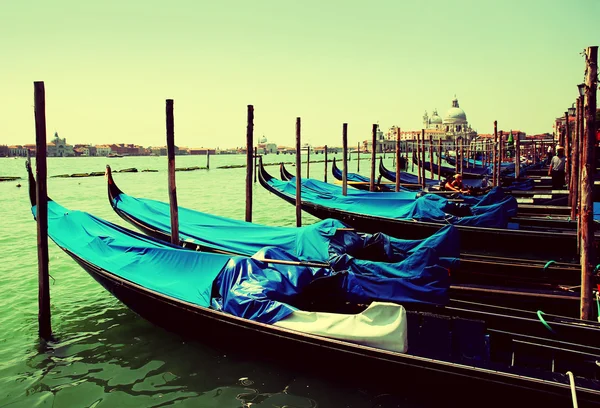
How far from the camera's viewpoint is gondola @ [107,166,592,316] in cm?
411

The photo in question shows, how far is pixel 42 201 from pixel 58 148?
349ft

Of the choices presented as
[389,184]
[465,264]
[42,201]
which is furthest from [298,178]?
[389,184]

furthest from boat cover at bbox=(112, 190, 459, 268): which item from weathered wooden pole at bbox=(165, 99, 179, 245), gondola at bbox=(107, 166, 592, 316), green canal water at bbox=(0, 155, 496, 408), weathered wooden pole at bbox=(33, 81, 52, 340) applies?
weathered wooden pole at bbox=(33, 81, 52, 340)

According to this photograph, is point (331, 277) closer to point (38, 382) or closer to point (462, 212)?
point (38, 382)

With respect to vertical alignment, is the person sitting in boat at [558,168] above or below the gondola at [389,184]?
above

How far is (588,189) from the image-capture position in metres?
3.60

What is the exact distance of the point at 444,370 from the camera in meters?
2.87

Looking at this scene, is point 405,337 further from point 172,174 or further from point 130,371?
point 172,174

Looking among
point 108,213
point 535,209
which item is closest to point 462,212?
point 535,209

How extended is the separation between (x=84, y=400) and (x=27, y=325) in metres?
1.68

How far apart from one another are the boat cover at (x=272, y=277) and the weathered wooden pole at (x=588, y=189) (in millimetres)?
934

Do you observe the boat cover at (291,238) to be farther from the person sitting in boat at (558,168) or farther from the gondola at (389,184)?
the person sitting in boat at (558,168)

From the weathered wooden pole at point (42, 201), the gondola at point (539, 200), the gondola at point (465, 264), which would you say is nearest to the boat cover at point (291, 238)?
the gondola at point (465, 264)

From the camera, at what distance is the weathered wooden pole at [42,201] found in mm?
3924
